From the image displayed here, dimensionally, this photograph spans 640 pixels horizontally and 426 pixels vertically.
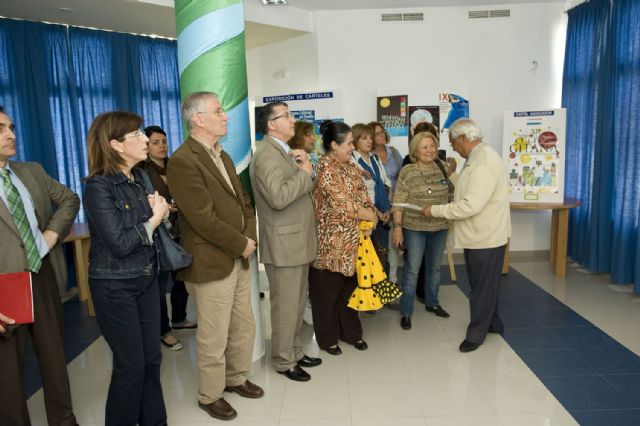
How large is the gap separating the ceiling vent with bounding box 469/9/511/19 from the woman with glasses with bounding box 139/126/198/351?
4.03 meters

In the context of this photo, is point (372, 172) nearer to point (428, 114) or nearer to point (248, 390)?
point (248, 390)

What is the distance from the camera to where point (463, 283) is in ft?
16.4

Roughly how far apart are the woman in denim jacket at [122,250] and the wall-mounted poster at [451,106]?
14.2 ft

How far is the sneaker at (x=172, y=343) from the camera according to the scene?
3.55 m

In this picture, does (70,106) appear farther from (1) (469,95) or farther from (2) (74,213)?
(1) (469,95)

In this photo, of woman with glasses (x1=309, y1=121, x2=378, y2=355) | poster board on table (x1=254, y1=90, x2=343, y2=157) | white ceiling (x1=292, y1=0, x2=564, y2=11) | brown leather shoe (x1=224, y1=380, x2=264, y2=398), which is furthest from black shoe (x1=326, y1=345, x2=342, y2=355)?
white ceiling (x1=292, y1=0, x2=564, y2=11)

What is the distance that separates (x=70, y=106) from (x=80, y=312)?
7.26ft

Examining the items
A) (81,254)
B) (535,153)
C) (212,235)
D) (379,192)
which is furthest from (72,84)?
(535,153)

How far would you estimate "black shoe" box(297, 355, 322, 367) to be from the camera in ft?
10.5

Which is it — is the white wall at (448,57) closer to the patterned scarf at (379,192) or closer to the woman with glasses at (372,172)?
the woman with glasses at (372,172)

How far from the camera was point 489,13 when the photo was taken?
5.69 meters

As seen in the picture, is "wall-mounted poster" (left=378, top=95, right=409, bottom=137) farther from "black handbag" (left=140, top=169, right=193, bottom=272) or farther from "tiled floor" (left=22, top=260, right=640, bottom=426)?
"black handbag" (left=140, top=169, right=193, bottom=272)

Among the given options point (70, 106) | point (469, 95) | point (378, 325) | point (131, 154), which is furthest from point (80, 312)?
point (469, 95)

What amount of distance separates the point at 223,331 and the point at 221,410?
44 cm
